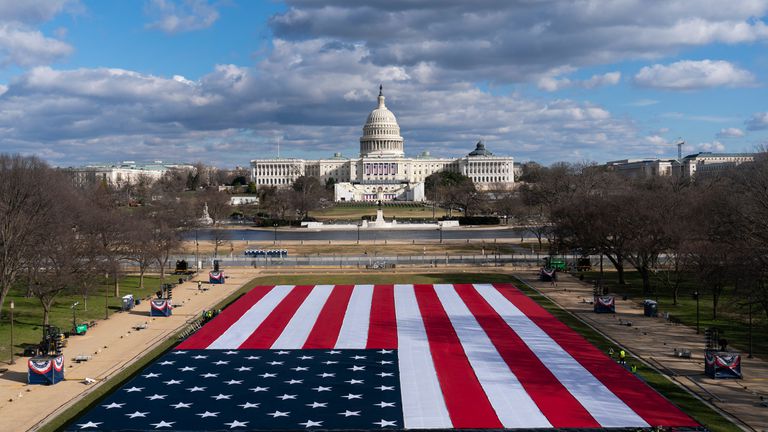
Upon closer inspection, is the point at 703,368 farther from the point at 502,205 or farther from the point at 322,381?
the point at 502,205

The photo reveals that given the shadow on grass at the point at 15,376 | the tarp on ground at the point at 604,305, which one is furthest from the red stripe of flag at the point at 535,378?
the shadow on grass at the point at 15,376

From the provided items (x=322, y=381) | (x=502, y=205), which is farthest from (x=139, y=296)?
(x=502, y=205)

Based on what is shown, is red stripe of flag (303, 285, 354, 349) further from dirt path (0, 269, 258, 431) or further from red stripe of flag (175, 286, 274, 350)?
dirt path (0, 269, 258, 431)

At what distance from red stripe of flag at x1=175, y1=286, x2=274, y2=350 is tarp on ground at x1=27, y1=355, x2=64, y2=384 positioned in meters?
5.29

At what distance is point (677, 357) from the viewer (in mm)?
28078

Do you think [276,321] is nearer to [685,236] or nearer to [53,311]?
[53,311]

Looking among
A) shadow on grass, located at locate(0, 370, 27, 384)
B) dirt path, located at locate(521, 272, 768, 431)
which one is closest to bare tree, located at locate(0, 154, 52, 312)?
shadow on grass, located at locate(0, 370, 27, 384)

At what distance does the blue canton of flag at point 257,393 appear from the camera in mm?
20375

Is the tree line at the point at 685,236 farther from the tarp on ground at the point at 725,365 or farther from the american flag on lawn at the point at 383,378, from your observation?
the american flag on lawn at the point at 383,378

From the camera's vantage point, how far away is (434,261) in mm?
61938

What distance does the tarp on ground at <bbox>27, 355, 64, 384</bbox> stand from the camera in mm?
25125

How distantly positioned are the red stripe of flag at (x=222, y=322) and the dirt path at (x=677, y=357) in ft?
59.4

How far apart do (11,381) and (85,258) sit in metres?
19.7

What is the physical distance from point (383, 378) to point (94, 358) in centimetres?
1272
